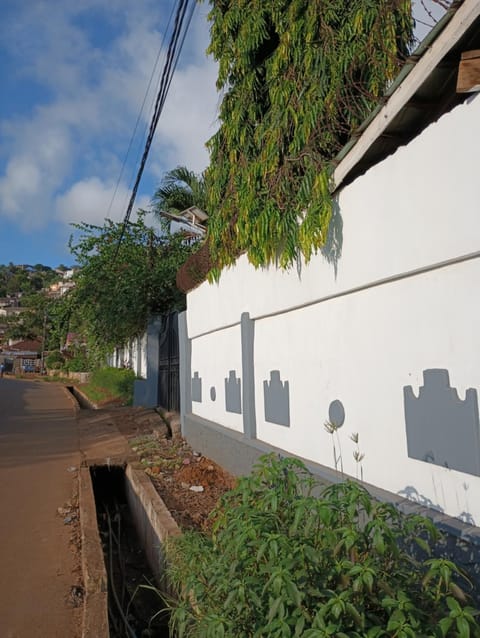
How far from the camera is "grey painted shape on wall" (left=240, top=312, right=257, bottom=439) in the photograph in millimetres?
6199

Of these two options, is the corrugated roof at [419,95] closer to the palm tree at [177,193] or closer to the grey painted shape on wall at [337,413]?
the grey painted shape on wall at [337,413]

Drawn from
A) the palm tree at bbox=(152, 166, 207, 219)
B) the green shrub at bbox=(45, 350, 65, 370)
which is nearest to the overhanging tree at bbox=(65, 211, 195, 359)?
the palm tree at bbox=(152, 166, 207, 219)

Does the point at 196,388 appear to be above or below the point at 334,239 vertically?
below

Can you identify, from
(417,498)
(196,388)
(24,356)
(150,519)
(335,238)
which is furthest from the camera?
(24,356)

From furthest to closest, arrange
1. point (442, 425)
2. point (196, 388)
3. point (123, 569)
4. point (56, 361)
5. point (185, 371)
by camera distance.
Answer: point (56, 361) < point (185, 371) < point (196, 388) < point (123, 569) < point (442, 425)

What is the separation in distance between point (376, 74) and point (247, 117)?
5.25 ft

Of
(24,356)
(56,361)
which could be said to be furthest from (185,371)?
(24,356)

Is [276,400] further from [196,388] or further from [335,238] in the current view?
[196,388]

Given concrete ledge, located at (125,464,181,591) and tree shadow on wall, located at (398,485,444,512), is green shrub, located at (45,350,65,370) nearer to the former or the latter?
concrete ledge, located at (125,464,181,591)

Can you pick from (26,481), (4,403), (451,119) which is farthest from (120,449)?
(4,403)

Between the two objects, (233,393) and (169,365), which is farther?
(169,365)

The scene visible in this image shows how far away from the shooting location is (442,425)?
10.2 ft

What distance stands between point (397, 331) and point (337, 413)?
109 cm

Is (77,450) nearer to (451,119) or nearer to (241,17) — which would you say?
(241,17)
